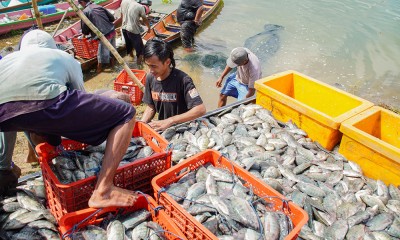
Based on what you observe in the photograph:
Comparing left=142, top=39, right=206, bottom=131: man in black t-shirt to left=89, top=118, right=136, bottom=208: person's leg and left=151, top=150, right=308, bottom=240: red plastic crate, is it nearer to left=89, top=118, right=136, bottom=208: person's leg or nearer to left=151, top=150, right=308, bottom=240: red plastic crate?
left=151, top=150, right=308, bottom=240: red plastic crate

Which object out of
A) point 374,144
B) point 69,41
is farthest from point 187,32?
point 374,144

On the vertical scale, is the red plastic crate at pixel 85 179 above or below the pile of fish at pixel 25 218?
above

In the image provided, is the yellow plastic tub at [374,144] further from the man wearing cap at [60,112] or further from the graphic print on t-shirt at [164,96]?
the man wearing cap at [60,112]

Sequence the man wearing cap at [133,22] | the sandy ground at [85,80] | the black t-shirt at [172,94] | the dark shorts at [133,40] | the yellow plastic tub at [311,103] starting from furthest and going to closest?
1. the dark shorts at [133,40]
2. the man wearing cap at [133,22]
3. the sandy ground at [85,80]
4. the black t-shirt at [172,94]
5. the yellow plastic tub at [311,103]

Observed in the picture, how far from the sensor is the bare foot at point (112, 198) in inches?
88.5

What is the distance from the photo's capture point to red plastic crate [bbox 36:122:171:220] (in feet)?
7.52

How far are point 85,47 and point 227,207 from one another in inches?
295

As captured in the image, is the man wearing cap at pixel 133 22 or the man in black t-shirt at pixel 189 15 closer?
the man wearing cap at pixel 133 22

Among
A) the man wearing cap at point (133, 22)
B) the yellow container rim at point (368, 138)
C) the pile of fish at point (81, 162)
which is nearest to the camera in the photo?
the pile of fish at point (81, 162)

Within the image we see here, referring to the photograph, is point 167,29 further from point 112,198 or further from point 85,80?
point 112,198

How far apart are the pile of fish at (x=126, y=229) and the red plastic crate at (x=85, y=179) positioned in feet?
0.78

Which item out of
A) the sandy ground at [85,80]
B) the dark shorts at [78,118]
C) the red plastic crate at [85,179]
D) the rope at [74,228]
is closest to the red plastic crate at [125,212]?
the rope at [74,228]

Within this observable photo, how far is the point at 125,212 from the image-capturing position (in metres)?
2.43

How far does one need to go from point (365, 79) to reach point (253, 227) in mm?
10592
